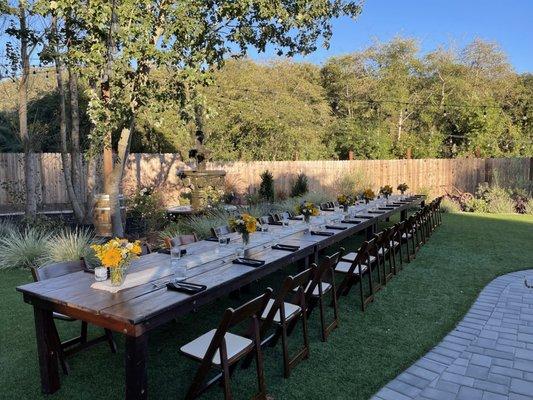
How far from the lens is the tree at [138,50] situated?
5.77 m

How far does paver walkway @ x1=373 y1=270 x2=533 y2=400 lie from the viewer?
3.12 meters

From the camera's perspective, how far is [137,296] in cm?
289

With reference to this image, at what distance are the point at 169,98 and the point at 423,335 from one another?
484 cm

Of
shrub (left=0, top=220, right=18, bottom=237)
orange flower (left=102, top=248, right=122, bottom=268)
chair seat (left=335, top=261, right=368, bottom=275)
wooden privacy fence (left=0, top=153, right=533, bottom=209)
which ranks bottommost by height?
chair seat (left=335, top=261, right=368, bottom=275)

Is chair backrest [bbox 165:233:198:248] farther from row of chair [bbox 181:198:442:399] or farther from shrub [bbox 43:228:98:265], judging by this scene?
shrub [bbox 43:228:98:265]

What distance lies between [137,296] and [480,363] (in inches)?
113

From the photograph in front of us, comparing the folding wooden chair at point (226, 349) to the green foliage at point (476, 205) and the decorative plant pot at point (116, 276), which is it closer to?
the decorative plant pot at point (116, 276)

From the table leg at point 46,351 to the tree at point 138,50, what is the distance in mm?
3508

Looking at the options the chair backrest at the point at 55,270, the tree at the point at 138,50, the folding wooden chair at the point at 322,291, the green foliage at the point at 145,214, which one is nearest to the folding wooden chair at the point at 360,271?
the folding wooden chair at the point at 322,291

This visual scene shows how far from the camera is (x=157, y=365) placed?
3492 millimetres

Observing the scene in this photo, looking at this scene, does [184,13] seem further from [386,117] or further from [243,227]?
[386,117]

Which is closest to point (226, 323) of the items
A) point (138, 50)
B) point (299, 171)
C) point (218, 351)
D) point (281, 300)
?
point (218, 351)

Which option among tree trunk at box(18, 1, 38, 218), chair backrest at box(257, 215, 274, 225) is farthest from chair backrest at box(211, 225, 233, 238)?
tree trunk at box(18, 1, 38, 218)

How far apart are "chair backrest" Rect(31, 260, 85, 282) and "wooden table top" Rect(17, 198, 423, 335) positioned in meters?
0.16
